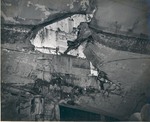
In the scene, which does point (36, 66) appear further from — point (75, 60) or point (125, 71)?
point (125, 71)

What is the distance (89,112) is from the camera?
4055 millimetres

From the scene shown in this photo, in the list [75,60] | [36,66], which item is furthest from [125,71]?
[36,66]

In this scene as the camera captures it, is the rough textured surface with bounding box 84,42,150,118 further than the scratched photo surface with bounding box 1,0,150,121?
Yes

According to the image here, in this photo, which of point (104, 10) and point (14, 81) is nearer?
point (14, 81)

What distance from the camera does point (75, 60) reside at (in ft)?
13.5

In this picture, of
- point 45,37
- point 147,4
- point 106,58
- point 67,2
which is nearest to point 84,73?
point 106,58

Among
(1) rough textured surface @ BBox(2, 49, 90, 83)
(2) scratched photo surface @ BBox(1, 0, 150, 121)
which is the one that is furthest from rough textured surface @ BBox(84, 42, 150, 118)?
(1) rough textured surface @ BBox(2, 49, 90, 83)

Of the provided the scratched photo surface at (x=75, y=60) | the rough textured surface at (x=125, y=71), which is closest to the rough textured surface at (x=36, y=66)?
the scratched photo surface at (x=75, y=60)

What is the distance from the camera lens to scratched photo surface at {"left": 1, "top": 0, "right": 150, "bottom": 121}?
13.0ft

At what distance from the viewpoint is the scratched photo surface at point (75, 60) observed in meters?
3.96

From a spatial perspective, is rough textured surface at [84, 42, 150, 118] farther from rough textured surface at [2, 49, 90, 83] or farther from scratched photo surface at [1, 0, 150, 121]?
rough textured surface at [2, 49, 90, 83]

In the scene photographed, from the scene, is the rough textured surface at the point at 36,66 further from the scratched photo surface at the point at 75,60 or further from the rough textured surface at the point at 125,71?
the rough textured surface at the point at 125,71

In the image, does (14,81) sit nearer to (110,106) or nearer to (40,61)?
(40,61)

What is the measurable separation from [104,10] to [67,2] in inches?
20.0
